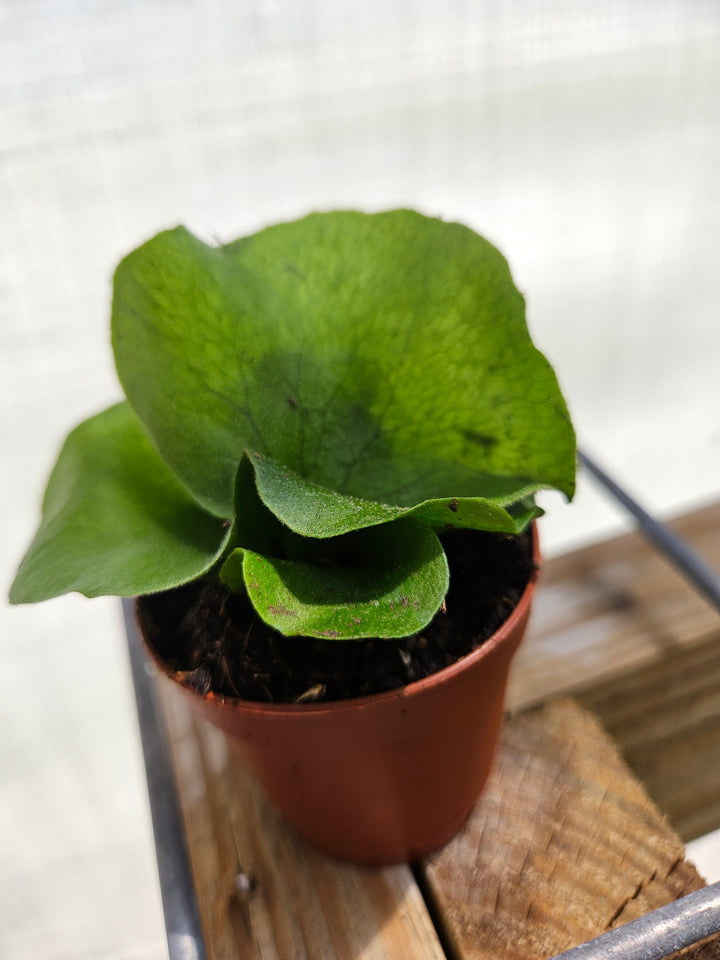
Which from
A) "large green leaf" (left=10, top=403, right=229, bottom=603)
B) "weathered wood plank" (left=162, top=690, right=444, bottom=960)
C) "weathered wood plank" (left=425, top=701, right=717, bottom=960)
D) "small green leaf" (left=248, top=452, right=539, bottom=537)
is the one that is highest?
"small green leaf" (left=248, top=452, right=539, bottom=537)

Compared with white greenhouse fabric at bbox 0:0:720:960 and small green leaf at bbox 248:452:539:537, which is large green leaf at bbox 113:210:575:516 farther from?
white greenhouse fabric at bbox 0:0:720:960

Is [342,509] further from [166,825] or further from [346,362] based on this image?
[166,825]

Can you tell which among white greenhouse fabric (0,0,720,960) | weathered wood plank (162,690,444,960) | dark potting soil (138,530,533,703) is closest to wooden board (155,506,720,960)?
weathered wood plank (162,690,444,960)

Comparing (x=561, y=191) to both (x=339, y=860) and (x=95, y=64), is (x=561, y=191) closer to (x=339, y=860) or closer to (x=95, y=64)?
(x=95, y=64)

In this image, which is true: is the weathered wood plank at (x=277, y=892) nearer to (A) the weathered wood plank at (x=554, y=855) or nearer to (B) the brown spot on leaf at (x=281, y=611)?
(A) the weathered wood plank at (x=554, y=855)

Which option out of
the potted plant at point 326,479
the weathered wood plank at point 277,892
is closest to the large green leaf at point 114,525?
the potted plant at point 326,479

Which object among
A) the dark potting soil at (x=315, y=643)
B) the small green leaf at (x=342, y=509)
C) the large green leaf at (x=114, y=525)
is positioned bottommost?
the dark potting soil at (x=315, y=643)

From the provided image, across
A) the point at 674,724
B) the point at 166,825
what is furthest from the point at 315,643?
the point at 674,724
